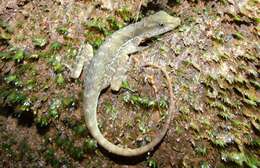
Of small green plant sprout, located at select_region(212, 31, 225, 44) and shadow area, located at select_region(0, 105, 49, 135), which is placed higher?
small green plant sprout, located at select_region(212, 31, 225, 44)

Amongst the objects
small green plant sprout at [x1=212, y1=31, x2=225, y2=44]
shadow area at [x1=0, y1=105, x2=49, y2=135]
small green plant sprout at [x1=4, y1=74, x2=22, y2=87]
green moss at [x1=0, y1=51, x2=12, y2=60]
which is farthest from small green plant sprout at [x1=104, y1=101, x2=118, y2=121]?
small green plant sprout at [x1=212, y1=31, x2=225, y2=44]

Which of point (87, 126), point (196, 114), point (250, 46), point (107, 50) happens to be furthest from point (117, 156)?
point (250, 46)

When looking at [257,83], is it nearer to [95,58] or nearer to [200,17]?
[200,17]

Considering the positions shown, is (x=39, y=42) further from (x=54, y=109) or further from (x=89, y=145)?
(x=89, y=145)

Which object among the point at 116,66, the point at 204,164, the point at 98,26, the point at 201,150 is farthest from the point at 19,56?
the point at 204,164

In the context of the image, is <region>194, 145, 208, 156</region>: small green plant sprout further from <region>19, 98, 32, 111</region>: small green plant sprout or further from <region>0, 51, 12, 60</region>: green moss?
<region>0, 51, 12, 60</region>: green moss
